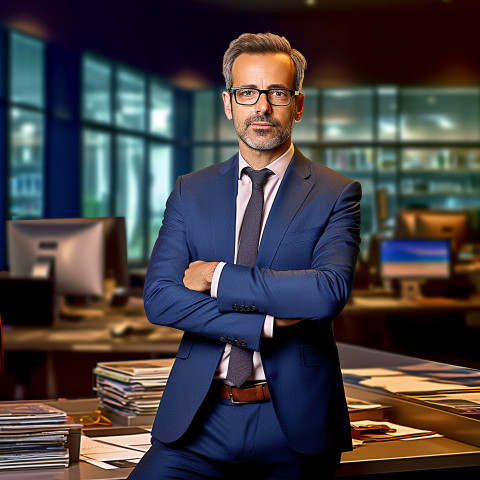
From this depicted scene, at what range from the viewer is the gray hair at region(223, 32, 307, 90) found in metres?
1.82

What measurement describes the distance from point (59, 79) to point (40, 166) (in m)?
1.19

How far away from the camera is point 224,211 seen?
181 centimetres

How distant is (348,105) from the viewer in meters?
12.7

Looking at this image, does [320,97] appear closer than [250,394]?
No

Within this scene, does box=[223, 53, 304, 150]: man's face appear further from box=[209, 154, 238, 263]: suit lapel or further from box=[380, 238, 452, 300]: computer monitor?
box=[380, 238, 452, 300]: computer monitor

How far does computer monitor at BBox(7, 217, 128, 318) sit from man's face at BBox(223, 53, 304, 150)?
2.14m

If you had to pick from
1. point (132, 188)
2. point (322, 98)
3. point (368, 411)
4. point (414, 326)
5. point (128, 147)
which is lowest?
point (414, 326)

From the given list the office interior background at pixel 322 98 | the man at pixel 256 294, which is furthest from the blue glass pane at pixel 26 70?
the man at pixel 256 294

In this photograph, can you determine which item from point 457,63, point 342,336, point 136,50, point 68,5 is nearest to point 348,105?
point 457,63

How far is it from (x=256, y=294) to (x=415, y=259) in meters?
4.70

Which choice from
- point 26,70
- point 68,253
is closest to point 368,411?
point 68,253

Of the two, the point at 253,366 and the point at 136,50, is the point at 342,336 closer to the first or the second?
the point at 253,366

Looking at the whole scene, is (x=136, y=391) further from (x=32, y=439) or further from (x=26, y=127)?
(x=26, y=127)

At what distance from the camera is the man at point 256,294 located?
5.39 ft
